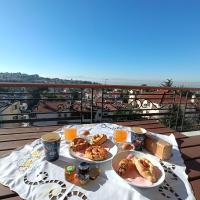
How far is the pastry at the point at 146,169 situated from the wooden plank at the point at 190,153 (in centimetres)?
43

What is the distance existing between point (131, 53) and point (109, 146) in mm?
27013

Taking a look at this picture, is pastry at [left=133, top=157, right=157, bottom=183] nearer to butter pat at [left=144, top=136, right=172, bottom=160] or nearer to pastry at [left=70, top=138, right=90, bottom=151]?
butter pat at [left=144, top=136, right=172, bottom=160]

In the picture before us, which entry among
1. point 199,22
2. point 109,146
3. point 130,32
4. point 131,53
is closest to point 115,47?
point 131,53

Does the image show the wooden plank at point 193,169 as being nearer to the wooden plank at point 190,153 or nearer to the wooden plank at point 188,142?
the wooden plank at point 190,153

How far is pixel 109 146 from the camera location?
1.03m

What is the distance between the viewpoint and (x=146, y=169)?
0.74 metres

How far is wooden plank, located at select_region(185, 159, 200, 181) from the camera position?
2.79 feet

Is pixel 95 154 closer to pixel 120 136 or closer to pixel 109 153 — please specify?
pixel 109 153

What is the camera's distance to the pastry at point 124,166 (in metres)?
0.75

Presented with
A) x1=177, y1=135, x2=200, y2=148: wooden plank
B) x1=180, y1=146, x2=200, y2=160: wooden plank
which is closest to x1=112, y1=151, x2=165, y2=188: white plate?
x1=180, y1=146, x2=200, y2=160: wooden plank

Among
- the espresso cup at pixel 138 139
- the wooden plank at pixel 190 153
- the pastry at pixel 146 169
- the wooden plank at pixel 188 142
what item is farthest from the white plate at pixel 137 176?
the wooden plank at pixel 188 142

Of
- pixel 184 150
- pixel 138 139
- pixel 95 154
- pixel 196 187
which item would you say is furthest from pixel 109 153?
pixel 184 150

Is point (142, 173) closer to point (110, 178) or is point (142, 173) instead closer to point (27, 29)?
point (110, 178)

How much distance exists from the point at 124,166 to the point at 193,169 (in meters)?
0.46
